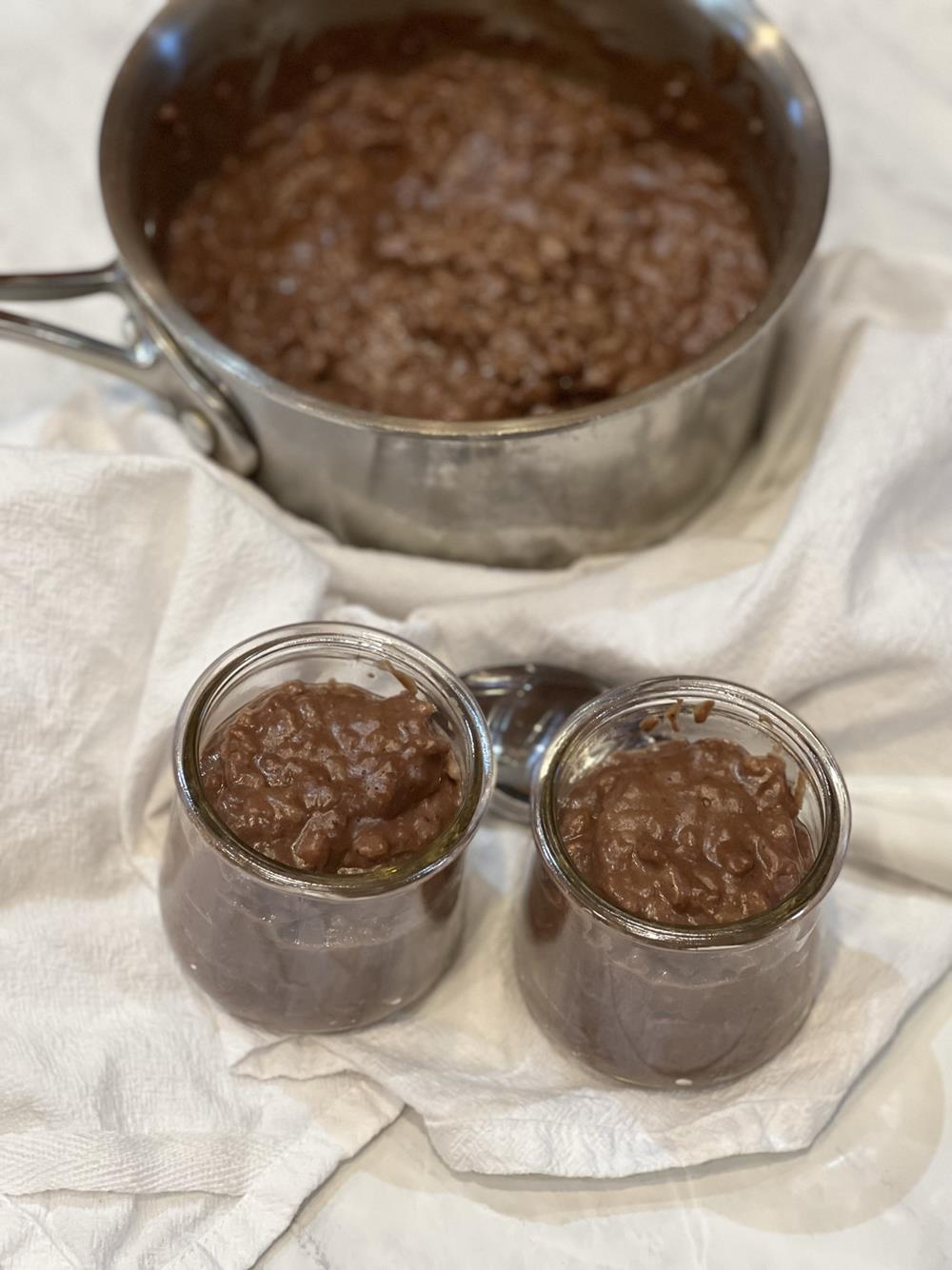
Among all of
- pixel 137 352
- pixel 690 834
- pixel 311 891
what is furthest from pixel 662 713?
pixel 137 352

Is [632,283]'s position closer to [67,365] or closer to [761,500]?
[761,500]

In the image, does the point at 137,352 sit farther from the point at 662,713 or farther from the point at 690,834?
the point at 690,834

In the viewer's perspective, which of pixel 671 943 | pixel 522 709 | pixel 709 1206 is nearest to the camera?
pixel 671 943

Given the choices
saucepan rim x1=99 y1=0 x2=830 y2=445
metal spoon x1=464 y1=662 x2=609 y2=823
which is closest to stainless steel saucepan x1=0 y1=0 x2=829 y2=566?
saucepan rim x1=99 y1=0 x2=830 y2=445

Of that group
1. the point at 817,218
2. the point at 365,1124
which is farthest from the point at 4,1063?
the point at 817,218

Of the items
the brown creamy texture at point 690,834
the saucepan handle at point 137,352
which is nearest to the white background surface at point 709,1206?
the brown creamy texture at point 690,834

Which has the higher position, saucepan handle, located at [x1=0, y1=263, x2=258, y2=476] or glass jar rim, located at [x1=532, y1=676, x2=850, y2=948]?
glass jar rim, located at [x1=532, y1=676, x2=850, y2=948]

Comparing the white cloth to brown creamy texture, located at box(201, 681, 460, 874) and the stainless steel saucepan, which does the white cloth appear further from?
brown creamy texture, located at box(201, 681, 460, 874)
